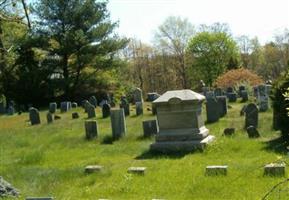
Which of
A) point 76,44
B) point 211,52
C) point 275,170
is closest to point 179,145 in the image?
point 275,170

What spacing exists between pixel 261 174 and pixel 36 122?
16707 mm

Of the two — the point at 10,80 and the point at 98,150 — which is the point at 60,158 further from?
the point at 10,80

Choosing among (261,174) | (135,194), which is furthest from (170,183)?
(261,174)

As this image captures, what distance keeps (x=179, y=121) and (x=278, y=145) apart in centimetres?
310

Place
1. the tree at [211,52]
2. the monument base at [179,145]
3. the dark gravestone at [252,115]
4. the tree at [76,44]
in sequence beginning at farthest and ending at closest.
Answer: the tree at [211,52], the tree at [76,44], the dark gravestone at [252,115], the monument base at [179,145]

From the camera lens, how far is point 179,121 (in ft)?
50.1

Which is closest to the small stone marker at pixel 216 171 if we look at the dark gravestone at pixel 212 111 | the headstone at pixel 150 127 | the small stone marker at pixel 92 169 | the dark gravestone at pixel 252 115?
the small stone marker at pixel 92 169

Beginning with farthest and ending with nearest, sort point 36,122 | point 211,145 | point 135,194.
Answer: point 36,122, point 211,145, point 135,194

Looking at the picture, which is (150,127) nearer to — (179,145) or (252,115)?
(179,145)

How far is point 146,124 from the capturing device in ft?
56.5

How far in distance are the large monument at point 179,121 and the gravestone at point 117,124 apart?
8.59ft

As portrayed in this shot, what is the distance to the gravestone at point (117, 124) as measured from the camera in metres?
17.7

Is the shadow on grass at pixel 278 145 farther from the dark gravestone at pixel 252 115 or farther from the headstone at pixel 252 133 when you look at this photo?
the dark gravestone at pixel 252 115

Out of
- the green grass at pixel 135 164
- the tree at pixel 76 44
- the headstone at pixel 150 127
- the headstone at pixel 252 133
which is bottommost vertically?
the green grass at pixel 135 164
